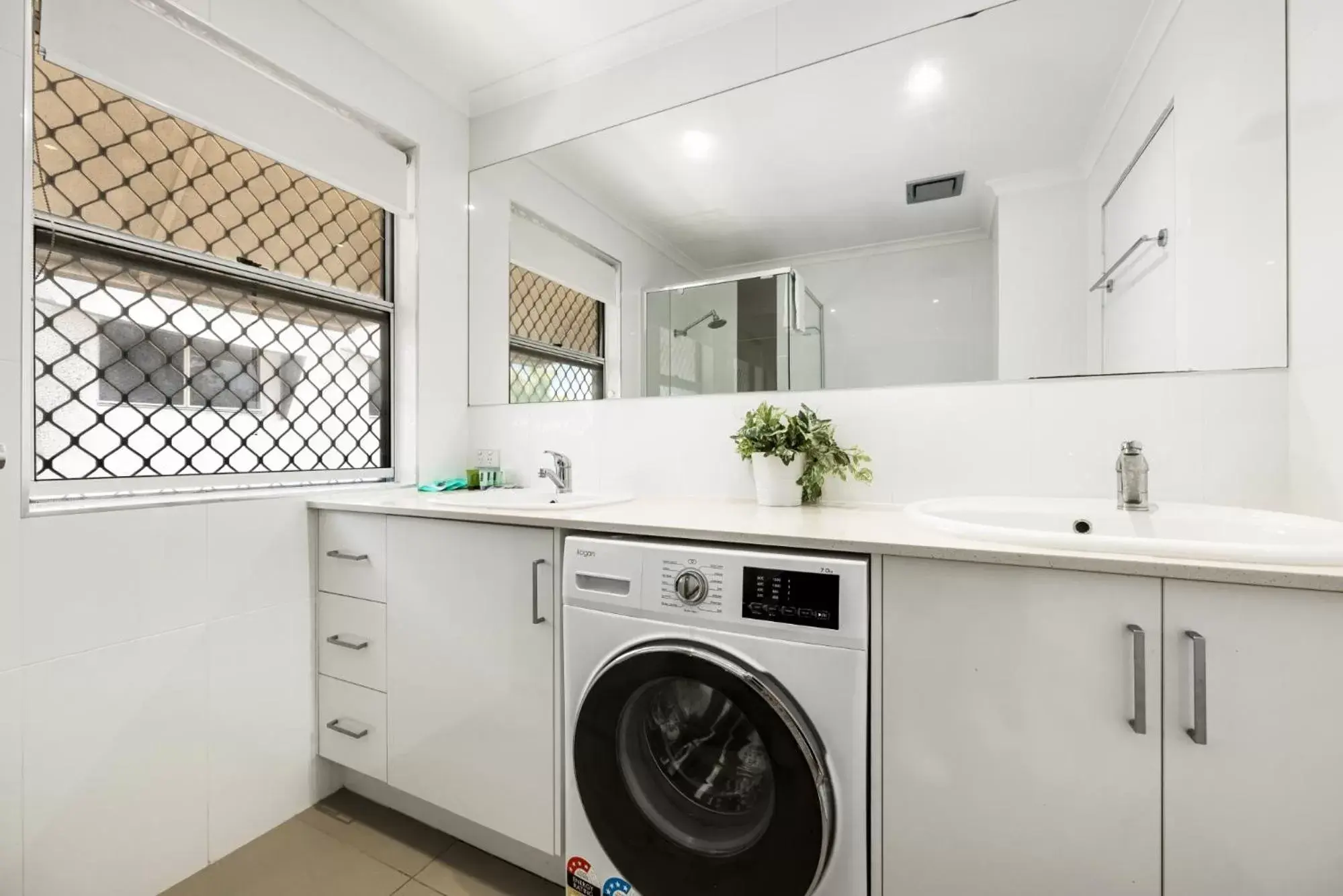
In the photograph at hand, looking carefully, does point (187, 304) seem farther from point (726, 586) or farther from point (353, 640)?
point (726, 586)

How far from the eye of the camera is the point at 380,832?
162 cm

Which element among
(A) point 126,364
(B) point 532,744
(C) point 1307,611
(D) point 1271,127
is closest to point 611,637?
(B) point 532,744

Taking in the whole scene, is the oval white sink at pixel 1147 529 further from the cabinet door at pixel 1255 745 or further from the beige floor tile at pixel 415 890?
the beige floor tile at pixel 415 890

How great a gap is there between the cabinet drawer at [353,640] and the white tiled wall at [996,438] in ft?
2.55

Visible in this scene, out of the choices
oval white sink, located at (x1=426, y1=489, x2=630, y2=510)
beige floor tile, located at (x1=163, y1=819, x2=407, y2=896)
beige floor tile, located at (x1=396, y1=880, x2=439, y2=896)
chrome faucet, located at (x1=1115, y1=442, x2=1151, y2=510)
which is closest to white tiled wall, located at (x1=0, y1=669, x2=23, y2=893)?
beige floor tile, located at (x1=163, y1=819, x2=407, y2=896)

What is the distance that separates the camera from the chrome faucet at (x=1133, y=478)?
1206 millimetres

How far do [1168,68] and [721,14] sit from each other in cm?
121

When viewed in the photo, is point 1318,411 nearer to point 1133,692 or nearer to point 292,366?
point 1133,692

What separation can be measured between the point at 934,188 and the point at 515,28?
1.45m

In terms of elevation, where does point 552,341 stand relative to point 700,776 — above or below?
above

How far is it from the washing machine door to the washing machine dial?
9 centimetres

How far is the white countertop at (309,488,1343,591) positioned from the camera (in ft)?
2.56

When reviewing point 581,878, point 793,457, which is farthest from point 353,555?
point 793,457

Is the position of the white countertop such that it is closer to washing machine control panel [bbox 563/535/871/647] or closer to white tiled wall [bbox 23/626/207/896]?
washing machine control panel [bbox 563/535/871/647]
